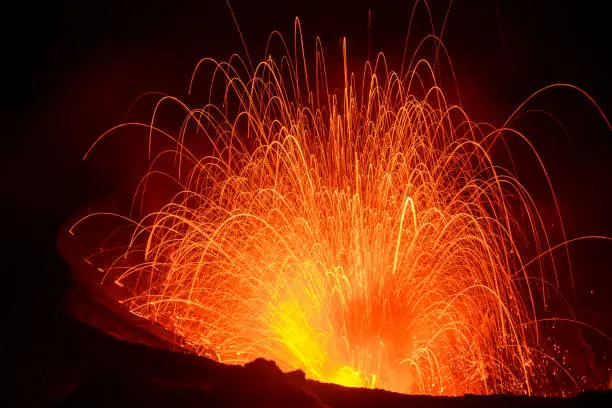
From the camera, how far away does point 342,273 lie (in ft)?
41.6

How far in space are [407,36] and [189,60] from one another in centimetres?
673

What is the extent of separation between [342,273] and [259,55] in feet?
30.3

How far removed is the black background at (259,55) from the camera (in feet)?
52.1

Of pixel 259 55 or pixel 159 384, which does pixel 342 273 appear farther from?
pixel 259 55

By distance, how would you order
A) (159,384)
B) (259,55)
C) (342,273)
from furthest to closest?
1. (259,55)
2. (342,273)
3. (159,384)

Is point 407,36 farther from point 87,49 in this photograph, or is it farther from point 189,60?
point 87,49

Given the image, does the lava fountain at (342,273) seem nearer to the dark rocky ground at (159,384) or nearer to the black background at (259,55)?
the black background at (259,55)

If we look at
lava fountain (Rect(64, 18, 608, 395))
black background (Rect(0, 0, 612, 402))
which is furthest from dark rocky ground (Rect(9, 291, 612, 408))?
black background (Rect(0, 0, 612, 402))

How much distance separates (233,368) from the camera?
21.8ft

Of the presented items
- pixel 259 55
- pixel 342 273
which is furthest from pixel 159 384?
pixel 259 55

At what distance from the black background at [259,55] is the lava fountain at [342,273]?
174 centimetres

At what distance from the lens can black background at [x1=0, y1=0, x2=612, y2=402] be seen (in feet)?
52.1

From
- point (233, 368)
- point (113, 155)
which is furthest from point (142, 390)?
point (113, 155)

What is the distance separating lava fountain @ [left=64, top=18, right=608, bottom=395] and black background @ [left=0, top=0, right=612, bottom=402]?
174 cm
